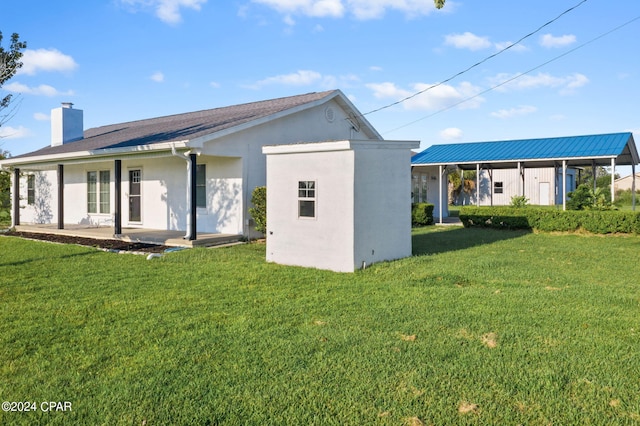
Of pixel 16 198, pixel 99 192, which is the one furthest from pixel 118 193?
pixel 16 198

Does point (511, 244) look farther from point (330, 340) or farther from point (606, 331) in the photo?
point (330, 340)

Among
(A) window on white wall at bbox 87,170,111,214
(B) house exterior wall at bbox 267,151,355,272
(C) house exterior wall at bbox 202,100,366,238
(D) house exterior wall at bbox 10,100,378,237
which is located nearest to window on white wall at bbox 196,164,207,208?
(D) house exterior wall at bbox 10,100,378,237

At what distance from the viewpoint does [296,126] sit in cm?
1573

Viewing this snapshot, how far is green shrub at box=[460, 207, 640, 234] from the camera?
15.4 metres

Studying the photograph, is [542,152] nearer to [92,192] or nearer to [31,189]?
[92,192]

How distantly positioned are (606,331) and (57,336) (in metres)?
6.10

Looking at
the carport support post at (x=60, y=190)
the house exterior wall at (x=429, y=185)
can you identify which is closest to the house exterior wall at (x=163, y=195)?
the carport support post at (x=60, y=190)

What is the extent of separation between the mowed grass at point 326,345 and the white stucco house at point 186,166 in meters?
4.86

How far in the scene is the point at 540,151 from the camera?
22.0m

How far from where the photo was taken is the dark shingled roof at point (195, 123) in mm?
14039

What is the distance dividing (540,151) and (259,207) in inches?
589

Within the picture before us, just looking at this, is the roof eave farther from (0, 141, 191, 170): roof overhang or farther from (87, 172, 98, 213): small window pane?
(87, 172, 98, 213): small window pane

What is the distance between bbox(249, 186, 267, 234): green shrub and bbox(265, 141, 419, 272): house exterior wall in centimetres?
265

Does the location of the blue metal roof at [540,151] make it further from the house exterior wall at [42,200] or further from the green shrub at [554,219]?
the house exterior wall at [42,200]
